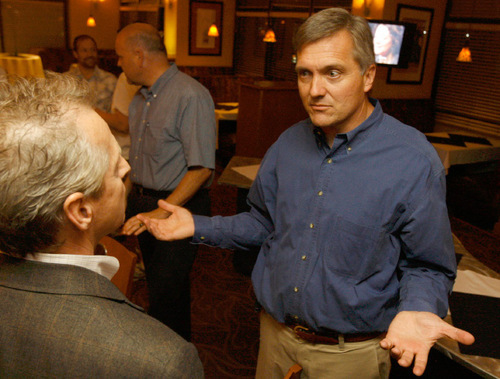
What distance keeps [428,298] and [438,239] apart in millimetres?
188

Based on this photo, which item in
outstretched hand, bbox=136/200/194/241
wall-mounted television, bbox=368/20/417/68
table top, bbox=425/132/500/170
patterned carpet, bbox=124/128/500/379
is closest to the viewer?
outstretched hand, bbox=136/200/194/241

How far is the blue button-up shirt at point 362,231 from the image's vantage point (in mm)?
1320

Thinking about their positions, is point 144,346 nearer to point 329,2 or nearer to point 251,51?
point 329,2

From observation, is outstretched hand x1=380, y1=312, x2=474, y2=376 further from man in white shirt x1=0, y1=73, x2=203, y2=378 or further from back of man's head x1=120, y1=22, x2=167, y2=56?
back of man's head x1=120, y1=22, x2=167, y2=56

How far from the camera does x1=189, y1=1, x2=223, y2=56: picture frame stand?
28.0 feet

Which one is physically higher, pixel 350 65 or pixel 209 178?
pixel 350 65

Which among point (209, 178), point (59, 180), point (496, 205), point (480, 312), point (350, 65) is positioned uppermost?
point (350, 65)

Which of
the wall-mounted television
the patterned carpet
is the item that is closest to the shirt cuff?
the patterned carpet

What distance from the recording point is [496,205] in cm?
526

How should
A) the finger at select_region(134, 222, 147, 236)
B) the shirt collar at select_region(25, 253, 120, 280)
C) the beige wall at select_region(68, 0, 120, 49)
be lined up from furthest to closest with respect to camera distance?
the beige wall at select_region(68, 0, 120, 49) < the finger at select_region(134, 222, 147, 236) < the shirt collar at select_region(25, 253, 120, 280)

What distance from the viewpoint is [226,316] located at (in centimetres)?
322

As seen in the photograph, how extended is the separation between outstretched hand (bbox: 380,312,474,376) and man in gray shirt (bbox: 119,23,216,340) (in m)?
1.51

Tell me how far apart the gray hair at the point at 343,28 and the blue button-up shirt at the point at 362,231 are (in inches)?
7.5

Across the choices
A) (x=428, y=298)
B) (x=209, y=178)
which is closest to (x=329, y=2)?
(x=209, y=178)
